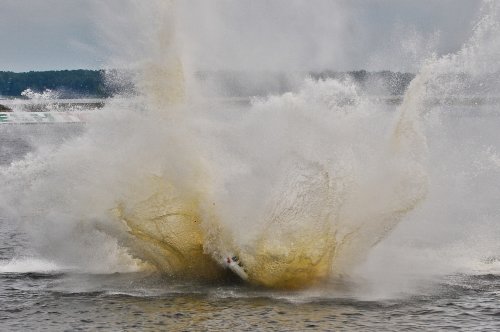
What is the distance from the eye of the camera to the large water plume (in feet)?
77.2

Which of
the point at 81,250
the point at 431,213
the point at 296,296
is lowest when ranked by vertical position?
the point at 296,296

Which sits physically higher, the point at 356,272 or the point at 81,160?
the point at 81,160

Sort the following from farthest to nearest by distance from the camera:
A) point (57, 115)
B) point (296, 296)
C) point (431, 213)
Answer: point (57, 115), point (431, 213), point (296, 296)

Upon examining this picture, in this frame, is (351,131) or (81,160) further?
(81,160)

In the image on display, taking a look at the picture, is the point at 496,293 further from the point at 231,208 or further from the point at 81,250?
the point at 81,250

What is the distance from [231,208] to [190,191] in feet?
4.45

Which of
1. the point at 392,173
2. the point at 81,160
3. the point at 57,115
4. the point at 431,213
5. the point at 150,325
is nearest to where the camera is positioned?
the point at 150,325

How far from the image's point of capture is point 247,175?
2531 centimetres

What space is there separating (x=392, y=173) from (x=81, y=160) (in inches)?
385

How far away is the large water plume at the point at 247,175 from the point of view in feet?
77.2

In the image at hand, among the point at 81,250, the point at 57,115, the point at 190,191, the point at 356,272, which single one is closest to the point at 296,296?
the point at 356,272

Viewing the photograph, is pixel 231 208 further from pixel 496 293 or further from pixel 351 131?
pixel 496 293

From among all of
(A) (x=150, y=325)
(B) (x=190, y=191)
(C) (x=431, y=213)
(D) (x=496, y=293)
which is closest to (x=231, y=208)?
(B) (x=190, y=191)

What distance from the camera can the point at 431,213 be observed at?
1448 inches
